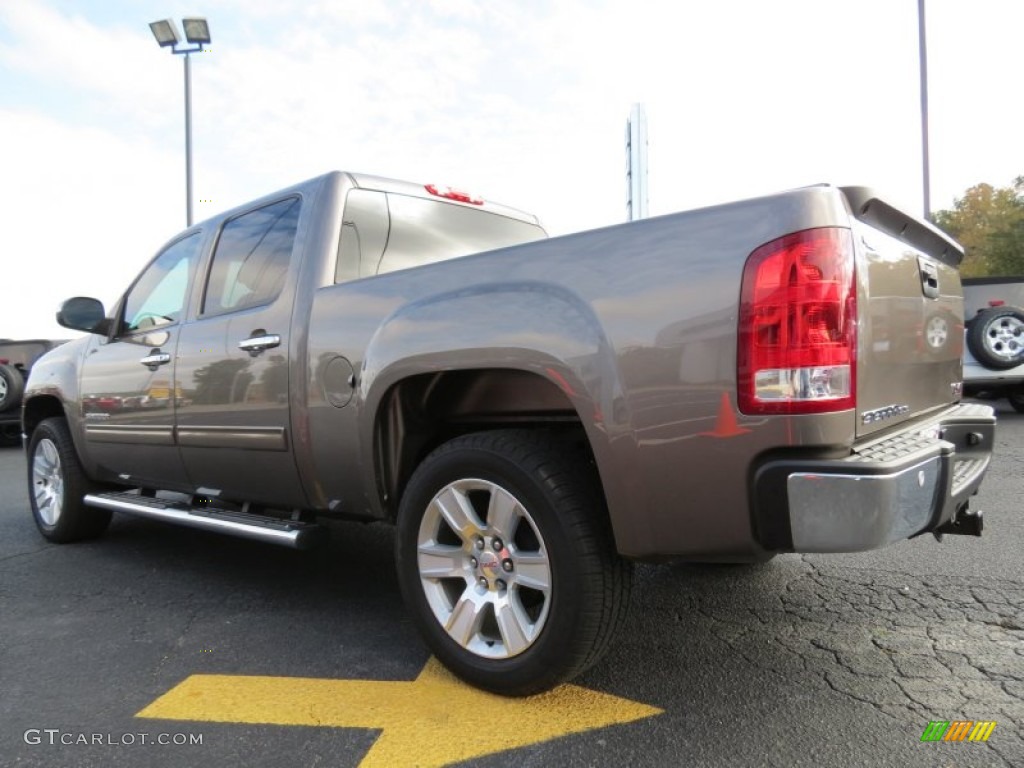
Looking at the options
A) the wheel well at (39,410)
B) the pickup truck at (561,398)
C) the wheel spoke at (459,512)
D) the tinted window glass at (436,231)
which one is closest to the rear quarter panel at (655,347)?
the pickup truck at (561,398)

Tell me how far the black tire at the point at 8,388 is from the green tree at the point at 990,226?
30386 mm

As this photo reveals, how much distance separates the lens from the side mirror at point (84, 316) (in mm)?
4223

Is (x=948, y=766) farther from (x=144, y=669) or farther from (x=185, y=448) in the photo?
(x=185, y=448)

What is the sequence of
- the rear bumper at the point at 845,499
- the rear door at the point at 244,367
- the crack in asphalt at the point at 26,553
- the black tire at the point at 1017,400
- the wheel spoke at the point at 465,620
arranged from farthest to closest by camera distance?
the black tire at the point at 1017,400 → the crack in asphalt at the point at 26,553 → the rear door at the point at 244,367 → the wheel spoke at the point at 465,620 → the rear bumper at the point at 845,499

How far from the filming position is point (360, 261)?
3334 mm

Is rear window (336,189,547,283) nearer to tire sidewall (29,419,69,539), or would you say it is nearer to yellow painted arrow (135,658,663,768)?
yellow painted arrow (135,658,663,768)

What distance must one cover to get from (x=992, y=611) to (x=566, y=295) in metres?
2.29

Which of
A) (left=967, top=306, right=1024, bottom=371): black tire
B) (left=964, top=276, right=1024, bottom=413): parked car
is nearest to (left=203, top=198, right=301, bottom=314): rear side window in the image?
(left=964, top=276, right=1024, bottom=413): parked car

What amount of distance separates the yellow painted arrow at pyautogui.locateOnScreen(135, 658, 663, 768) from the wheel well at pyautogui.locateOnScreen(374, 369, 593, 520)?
70 cm

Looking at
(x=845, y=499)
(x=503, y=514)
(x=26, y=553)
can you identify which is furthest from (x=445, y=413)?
(x=26, y=553)

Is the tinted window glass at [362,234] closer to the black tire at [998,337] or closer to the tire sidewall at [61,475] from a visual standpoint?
the tire sidewall at [61,475]

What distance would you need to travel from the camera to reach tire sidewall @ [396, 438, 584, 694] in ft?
7.29

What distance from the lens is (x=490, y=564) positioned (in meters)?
2.47

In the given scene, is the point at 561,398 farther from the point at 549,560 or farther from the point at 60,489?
the point at 60,489
